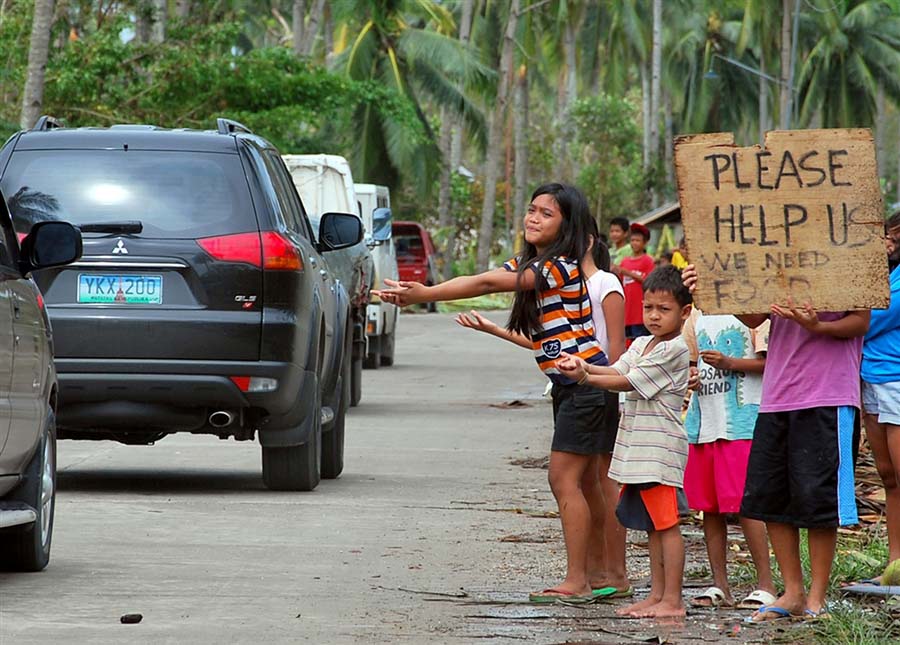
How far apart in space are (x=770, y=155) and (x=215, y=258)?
397 cm

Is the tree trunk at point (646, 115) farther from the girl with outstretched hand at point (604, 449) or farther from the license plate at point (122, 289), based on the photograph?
the girl with outstretched hand at point (604, 449)

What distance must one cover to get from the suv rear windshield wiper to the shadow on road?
161cm

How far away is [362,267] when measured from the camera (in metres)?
17.6

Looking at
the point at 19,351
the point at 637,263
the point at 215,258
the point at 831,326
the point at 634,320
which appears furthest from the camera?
the point at 637,263

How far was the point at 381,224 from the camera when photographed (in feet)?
63.7

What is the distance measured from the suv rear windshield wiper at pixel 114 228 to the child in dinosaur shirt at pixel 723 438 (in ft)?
12.7

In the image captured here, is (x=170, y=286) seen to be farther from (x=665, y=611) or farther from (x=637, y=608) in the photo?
(x=665, y=611)

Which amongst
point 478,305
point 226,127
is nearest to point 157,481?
point 226,127

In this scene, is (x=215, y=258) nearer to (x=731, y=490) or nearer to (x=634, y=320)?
(x=731, y=490)

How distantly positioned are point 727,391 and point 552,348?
75cm

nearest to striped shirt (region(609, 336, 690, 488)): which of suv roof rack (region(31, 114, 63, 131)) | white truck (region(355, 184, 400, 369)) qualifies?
suv roof rack (region(31, 114, 63, 131))

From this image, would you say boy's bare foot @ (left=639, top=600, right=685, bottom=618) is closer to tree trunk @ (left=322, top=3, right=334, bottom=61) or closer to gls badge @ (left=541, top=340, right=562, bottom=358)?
gls badge @ (left=541, top=340, right=562, bottom=358)

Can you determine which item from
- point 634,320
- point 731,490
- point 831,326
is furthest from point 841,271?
point 634,320

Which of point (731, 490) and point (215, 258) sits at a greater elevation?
point (215, 258)
